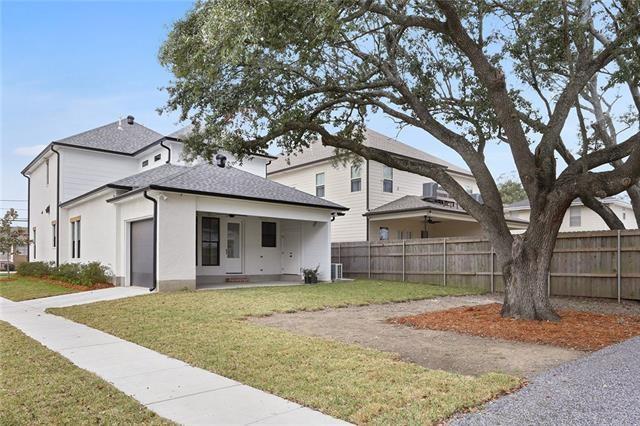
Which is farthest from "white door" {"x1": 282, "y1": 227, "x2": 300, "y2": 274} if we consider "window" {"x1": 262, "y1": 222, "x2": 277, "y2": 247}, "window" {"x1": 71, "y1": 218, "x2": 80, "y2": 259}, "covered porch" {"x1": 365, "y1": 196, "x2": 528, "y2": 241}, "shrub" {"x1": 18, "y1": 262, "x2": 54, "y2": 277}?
"shrub" {"x1": 18, "y1": 262, "x2": 54, "y2": 277}

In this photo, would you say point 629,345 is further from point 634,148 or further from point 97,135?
point 97,135

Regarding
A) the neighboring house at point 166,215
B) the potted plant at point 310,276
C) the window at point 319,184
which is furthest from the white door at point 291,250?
the window at point 319,184

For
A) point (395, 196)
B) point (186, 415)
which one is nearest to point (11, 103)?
point (186, 415)

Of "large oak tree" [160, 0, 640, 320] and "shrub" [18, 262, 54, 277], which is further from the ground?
"large oak tree" [160, 0, 640, 320]

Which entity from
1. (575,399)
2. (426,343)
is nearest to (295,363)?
(426,343)

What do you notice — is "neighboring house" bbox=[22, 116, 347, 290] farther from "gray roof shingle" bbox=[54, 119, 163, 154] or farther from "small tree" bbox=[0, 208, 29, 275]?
"small tree" bbox=[0, 208, 29, 275]

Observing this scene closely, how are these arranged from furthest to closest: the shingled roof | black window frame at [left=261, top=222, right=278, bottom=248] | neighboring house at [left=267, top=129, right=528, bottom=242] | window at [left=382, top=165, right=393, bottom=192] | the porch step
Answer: the shingled roof, window at [left=382, top=165, right=393, bottom=192], neighboring house at [left=267, top=129, right=528, bottom=242], black window frame at [left=261, top=222, right=278, bottom=248], the porch step

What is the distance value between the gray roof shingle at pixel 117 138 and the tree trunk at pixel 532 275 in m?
18.4

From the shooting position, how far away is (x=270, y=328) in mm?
8250

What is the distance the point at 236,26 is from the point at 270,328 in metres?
4.96

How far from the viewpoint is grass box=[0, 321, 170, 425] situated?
13.3 ft

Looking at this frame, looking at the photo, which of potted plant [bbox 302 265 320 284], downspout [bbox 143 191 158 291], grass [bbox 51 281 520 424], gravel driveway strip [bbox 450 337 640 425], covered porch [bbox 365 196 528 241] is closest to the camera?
gravel driveway strip [bbox 450 337 640 425]

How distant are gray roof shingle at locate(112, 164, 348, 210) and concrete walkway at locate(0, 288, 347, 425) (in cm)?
730

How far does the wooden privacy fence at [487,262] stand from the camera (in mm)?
12820
